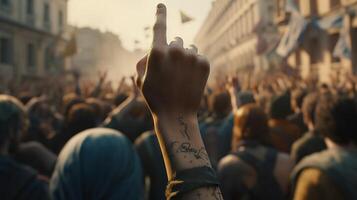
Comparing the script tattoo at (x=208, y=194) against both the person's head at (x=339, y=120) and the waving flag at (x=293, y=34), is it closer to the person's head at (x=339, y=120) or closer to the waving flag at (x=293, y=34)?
the person's head at (x=339, y=120)

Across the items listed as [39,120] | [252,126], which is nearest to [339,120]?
[252,126]

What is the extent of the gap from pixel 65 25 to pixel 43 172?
39687 mm

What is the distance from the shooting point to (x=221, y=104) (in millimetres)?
4746

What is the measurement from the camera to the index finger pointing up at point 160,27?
3.88 ft

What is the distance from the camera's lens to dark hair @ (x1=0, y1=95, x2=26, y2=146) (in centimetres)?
254

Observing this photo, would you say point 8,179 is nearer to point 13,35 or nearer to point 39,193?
point 39,193

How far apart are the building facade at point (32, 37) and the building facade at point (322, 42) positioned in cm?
1430

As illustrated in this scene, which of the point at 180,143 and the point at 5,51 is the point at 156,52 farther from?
the point at 5,51

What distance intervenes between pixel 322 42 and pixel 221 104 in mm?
18711

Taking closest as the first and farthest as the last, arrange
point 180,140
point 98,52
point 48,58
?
point 180,140 → point 48,58 → point 98,52

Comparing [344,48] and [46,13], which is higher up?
[46,13]

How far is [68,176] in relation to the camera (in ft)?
8.69

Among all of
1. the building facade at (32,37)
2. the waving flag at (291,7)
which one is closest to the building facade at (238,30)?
the waving flag at (291,7)

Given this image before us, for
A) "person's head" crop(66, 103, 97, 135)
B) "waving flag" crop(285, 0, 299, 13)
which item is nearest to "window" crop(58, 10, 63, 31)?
"waving flag" crop(285, 0, 299, 13)
